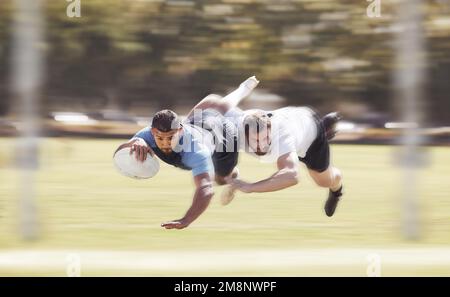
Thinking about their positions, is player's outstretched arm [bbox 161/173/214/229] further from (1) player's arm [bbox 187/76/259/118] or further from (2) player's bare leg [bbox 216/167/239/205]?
(1) player's arm [bbox 187/76/259/118]

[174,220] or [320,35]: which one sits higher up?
[320,35]

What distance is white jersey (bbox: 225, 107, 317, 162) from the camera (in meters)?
7.30

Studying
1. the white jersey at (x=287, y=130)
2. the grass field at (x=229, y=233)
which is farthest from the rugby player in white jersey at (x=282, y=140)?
the grass field at (x=229, y=233)

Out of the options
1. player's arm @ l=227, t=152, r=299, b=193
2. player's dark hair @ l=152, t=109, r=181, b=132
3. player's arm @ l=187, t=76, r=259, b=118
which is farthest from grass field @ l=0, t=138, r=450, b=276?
player's dark hair @ l=152, t=109, r=181, b=132

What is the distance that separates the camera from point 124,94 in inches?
449

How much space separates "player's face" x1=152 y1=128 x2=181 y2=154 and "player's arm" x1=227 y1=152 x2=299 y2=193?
733 millimetres

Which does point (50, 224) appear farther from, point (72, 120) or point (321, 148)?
point (72, 120)

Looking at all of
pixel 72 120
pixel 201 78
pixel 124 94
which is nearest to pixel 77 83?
pixel 124 94

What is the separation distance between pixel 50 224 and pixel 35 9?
82.5 inches

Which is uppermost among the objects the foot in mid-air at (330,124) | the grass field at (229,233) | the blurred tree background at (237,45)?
the blurred tree background at (237,45)

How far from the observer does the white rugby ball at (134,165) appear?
7504 mm

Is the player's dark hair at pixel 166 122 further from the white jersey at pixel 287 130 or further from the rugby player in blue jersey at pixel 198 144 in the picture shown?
the white jersey at pixel 287 130

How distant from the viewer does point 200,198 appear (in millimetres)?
7727

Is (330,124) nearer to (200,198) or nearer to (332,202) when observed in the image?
(332,202)
